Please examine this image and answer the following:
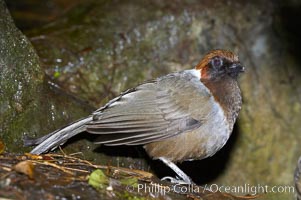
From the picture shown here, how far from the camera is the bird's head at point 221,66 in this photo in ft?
19.2

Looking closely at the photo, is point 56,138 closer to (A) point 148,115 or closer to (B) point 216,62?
(A) point 148,115

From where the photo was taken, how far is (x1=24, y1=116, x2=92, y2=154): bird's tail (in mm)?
5453

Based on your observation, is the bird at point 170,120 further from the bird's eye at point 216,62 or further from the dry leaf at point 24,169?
the dry leaf at point 24,169

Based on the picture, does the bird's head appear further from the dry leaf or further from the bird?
the dry leaf

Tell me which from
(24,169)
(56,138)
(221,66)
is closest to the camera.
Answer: (24,169)

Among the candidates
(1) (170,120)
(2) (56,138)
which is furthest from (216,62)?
(2) (56,138)

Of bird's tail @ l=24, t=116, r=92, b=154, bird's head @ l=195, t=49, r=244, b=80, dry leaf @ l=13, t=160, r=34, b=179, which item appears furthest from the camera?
bird's head @ l=195, t=49, r=244, b=80

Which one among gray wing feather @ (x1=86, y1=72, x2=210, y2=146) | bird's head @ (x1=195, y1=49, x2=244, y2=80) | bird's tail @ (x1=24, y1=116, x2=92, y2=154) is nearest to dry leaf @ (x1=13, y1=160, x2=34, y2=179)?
bird's tail @ (x1=24, y1=116, x2=92, y2=154)

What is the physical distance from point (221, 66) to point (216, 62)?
0.06 meters

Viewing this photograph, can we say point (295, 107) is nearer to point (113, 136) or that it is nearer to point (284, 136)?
point (284, 136)

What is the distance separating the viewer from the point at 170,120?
5566mm

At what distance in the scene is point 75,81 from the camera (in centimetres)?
725

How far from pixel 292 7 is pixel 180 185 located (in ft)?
12.3

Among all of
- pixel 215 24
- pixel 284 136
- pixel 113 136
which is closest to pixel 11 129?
pixel 113 136
